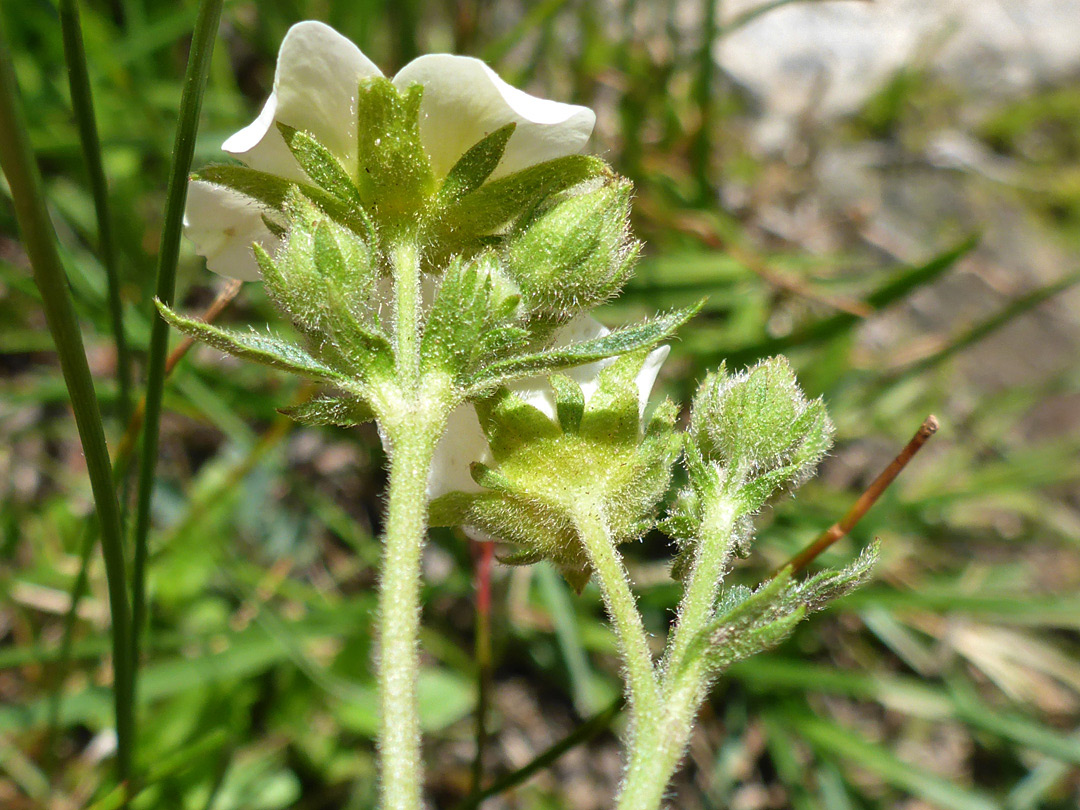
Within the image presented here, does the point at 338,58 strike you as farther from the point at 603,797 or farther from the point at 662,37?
the point at 662,37

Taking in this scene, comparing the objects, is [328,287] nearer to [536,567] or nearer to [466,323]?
[466,323]

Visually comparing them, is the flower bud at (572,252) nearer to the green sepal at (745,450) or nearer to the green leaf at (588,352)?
the green leaf at (588,352)

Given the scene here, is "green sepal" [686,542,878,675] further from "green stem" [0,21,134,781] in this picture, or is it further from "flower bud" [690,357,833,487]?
"green stem" [0,21,134,781]

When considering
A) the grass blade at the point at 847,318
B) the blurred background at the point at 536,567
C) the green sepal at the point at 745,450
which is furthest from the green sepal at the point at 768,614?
the grass blade at the point at 847,318

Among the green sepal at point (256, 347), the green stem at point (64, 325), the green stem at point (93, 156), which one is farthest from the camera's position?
the green stem at point (93, 156)

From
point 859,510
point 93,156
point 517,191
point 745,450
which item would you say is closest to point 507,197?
point 517,191

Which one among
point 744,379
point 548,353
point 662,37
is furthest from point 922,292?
point 548,353
